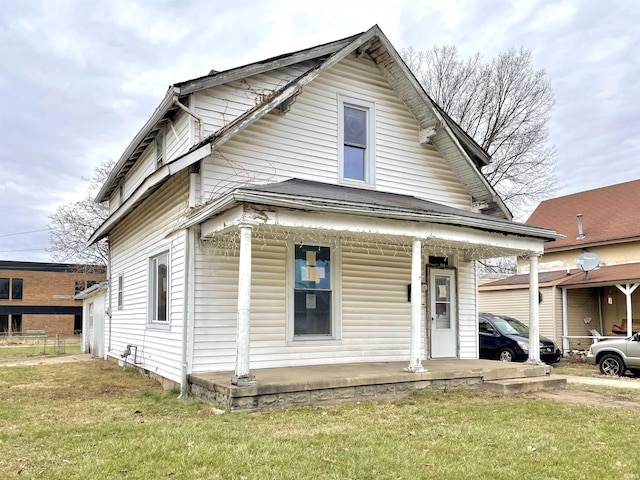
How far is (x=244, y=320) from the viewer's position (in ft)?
23.2

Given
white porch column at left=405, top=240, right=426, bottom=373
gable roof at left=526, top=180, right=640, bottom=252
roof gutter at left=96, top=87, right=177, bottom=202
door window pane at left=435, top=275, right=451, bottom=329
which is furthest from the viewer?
gable roof at left=526, top=180, right=640, bottom=252

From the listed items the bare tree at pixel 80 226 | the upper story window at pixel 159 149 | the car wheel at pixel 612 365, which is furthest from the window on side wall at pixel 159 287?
the bare tree at pixel 80 226

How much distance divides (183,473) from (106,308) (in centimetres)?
1186

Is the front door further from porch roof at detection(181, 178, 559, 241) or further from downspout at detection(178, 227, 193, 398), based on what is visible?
downspout at detection(178, 227, 193, 398)

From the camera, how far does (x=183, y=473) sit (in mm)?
4453

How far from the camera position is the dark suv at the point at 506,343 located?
14.8 meters


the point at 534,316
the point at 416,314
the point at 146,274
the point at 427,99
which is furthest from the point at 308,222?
the point at 534,316

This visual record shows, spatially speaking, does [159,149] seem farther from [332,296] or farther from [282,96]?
[332,296]

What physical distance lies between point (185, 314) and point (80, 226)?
29.1 meters

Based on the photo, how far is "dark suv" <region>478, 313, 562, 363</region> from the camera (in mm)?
14789

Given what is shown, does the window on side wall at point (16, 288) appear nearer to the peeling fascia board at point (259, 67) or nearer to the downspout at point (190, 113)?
the downspout at point (190, 113)

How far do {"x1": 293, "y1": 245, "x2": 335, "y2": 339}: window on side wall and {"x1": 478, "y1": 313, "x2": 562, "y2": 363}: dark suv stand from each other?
7391mm

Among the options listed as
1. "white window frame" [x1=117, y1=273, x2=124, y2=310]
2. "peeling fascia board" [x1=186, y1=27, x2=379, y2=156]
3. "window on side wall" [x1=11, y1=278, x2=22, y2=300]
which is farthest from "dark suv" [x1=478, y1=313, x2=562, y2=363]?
"window on side wall" [x1=11, y1=278, x2=22, y2=300]

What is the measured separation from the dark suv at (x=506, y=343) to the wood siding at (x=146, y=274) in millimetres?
9622
